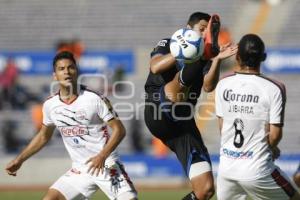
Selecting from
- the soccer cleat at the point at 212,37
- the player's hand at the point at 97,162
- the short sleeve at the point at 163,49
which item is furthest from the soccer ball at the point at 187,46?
the player's hand at the point at 97,162

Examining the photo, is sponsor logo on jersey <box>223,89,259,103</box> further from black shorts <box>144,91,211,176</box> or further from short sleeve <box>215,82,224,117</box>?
black shorts <box>144,91,211,176</box>

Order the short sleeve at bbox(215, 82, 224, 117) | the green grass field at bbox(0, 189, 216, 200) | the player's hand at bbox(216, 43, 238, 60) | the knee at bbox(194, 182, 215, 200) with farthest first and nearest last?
the green grass field at bbox(0, 189, 216, 200), the knee at bbox(194, 182, 215, 200), the player's hand at bbox(216, 43, 238, 60), the short sleeve at bbox(215, 82, 224, 117)

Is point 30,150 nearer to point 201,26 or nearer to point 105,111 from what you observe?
point 105,111

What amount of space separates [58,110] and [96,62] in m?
13.2

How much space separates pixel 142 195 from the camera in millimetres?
15672

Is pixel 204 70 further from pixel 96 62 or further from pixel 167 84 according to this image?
pixel 96 62

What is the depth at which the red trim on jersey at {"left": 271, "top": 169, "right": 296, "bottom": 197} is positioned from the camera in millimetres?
7359

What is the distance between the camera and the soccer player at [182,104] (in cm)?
840

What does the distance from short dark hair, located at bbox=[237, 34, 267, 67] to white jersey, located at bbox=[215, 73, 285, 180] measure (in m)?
0.14

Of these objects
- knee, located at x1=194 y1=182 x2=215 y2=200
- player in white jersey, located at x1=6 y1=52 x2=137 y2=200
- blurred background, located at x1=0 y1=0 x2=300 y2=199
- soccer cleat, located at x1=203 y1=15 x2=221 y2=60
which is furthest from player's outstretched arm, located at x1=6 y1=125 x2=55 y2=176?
blurred background, located at x1=0 y1=0 x2=300 y2=199

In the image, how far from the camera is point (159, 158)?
19.1m

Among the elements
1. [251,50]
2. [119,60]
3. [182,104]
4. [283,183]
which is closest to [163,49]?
[182,104]

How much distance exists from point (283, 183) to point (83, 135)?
8.00 ft

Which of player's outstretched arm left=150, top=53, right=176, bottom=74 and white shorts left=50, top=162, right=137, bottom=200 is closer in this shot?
player's outstretched arm left=150, top=53, right=176, bottom=74
